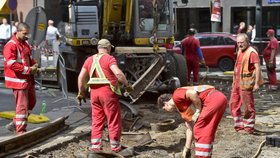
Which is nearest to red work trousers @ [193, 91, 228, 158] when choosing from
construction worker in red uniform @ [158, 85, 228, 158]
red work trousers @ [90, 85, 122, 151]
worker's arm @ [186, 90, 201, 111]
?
construction worker in red uniform @ [158, 85, 228, 158]

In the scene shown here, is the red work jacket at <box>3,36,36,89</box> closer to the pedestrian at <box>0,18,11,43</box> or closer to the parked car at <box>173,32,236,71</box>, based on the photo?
the pedestrian at <box>0,18,11,43</box>

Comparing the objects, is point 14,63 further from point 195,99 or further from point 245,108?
point 245,108

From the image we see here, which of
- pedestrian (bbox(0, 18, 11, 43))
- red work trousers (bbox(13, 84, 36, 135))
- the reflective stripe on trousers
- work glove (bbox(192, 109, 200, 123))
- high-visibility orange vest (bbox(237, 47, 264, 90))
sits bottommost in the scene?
the reflective stripe on trousers

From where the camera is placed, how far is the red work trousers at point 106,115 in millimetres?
7793

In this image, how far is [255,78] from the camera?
9242mm

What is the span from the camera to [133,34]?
539 inches

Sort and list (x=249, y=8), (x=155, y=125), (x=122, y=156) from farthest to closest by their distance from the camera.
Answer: (x=249, y=8), (x=155, y=125), (x=122, y=156)

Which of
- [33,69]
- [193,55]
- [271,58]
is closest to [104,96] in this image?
[33,69]

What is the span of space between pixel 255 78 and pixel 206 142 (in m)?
3.01

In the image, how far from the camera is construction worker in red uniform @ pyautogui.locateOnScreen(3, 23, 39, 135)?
8.52 metres

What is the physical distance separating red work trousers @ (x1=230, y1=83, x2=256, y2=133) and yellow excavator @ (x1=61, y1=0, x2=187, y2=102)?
3342mm

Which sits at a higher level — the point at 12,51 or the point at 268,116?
the point at 12,51

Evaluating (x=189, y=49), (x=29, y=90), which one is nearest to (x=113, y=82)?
(x=29, y=90)

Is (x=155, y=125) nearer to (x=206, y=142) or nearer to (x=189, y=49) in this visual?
(x=206, y=142)
